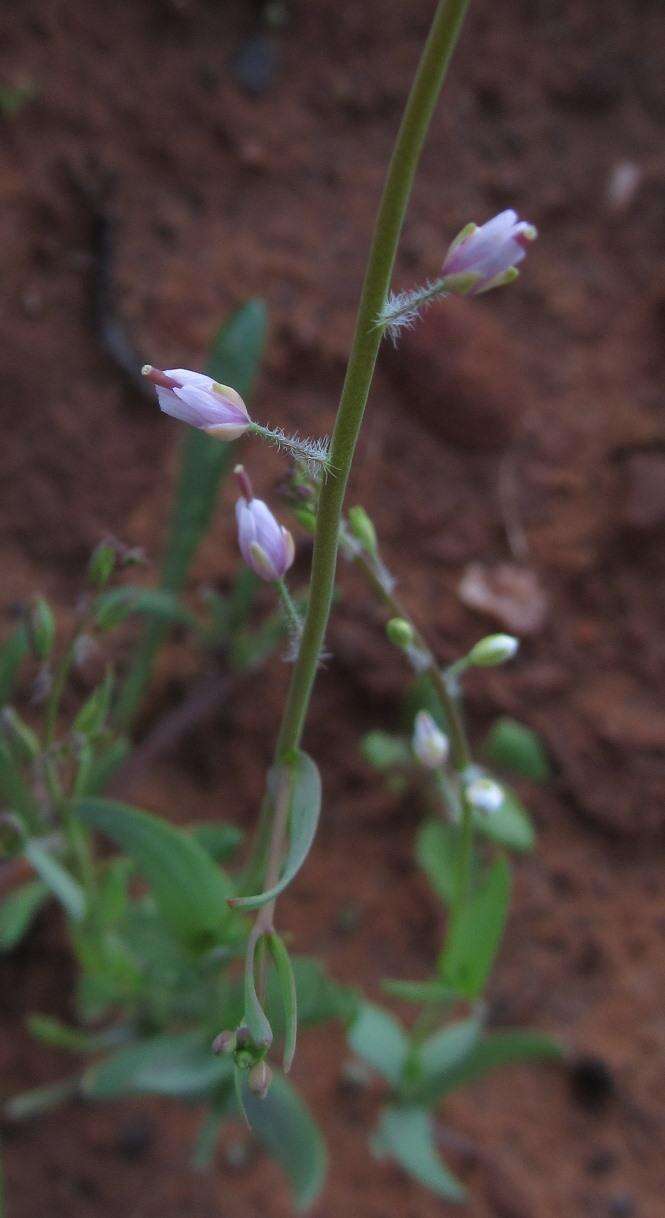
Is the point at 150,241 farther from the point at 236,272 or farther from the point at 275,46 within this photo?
the point at 275,46

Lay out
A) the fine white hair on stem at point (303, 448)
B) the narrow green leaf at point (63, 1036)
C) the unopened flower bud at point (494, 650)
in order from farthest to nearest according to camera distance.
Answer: the narrow green leaf at point (63, 1036)
the unopened flower bud at point (494, 650)
the fine white hair on stem at point (303, 448)

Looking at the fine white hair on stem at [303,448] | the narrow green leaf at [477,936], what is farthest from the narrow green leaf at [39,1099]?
the fine white hair on stem at [303,448]

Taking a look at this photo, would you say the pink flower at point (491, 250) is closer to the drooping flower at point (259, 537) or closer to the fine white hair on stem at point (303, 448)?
the fine white hair on stem at point (303, 448)

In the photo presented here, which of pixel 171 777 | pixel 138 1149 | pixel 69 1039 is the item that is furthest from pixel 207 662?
pixel 138 1149

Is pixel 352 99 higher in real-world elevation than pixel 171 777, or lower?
higher

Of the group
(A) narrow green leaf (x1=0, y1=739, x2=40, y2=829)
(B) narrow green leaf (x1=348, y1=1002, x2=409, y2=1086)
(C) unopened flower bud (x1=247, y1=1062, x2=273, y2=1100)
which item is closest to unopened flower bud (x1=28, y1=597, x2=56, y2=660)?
(A) narrow green leaf (x1=0, y1=739, x2=40, y2=829)

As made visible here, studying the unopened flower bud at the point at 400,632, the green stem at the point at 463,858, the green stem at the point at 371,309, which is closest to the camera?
the green stem at the point at 371,309
